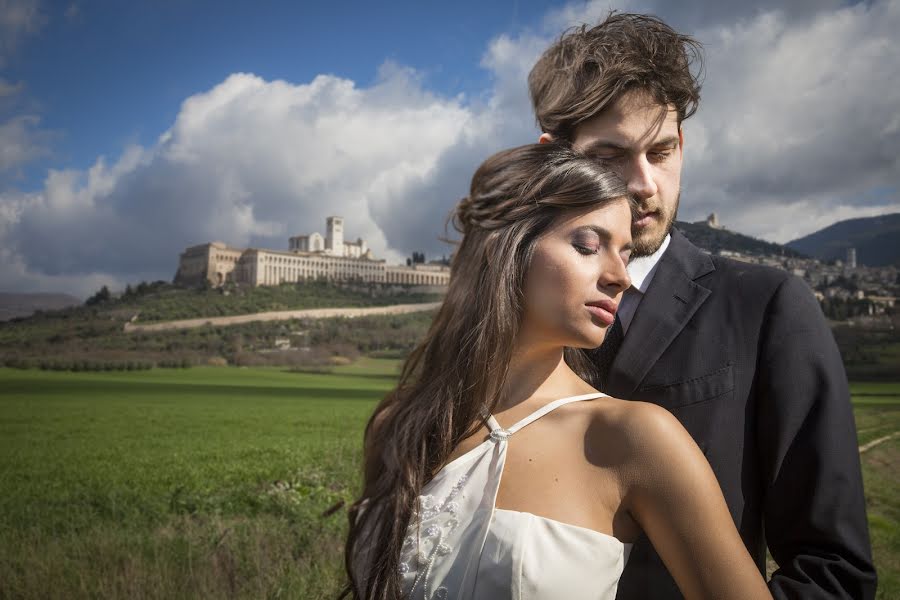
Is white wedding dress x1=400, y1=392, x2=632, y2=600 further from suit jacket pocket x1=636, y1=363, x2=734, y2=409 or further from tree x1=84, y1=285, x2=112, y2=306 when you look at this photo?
tree x1=84, y1=285, x2=112, y2=306

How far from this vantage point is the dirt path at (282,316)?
3458cm

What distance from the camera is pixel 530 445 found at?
1609 millimetres

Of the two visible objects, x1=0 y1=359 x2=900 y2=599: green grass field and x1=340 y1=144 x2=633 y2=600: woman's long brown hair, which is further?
x1=0 y1=359 x2=900 y2=599: green grass field

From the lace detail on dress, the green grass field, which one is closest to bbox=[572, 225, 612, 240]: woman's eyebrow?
the lace detail on dress

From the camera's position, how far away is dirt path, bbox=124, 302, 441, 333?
34.6 meters

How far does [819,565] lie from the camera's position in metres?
1.50

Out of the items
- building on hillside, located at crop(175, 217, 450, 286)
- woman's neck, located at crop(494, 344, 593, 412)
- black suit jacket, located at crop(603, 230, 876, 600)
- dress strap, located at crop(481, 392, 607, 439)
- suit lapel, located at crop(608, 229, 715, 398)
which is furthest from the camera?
building on hillside, located at crop(175, 217, 450, 286)

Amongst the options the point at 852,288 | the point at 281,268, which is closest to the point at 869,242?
the point at 852,288

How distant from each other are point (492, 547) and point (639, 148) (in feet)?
4.40

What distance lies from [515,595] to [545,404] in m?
0.52

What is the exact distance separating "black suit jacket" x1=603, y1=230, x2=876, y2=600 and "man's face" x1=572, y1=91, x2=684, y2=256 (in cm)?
19

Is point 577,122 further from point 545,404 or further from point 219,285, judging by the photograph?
point 219,285

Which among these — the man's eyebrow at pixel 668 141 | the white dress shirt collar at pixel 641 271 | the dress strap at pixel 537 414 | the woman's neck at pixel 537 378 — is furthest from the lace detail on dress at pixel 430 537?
the man's eyebrow at pixel 668 141

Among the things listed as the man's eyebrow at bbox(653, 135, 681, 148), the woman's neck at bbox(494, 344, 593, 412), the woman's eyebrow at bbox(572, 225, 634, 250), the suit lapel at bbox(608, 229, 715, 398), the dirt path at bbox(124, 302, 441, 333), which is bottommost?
the dirt path at bbox(124, 302, 441, 333)
